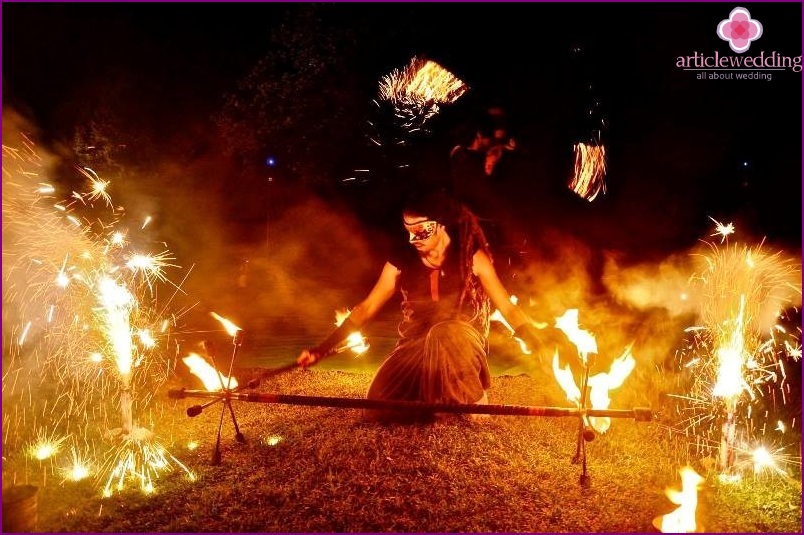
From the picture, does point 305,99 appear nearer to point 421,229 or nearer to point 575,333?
point 421,229

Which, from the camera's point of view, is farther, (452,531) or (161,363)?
(161,363)

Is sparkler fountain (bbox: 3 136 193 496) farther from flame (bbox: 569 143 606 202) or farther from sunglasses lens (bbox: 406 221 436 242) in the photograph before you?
flame (bbox: 569 143 606 202)

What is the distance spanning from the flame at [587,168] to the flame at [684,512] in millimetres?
3313

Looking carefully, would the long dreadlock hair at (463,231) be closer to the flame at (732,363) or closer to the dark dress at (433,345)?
the dark dress at (433,345)

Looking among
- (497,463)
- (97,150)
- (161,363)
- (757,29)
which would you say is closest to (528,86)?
(757,29)

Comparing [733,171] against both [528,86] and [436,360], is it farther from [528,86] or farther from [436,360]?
[436,360]

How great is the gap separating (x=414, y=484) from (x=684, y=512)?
2.10 m

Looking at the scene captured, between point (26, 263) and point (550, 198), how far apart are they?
21.2ft

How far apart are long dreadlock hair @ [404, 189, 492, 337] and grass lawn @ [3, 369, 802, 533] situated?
1.22 meters

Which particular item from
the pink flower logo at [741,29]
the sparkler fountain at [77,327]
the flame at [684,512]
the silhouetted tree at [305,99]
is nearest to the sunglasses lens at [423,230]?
the sparkler fountain at [77,327]

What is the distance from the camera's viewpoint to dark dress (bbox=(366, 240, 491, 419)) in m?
6.03

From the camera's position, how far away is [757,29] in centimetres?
745

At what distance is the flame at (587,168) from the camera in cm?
661

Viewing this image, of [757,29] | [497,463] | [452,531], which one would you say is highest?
[757,29]
